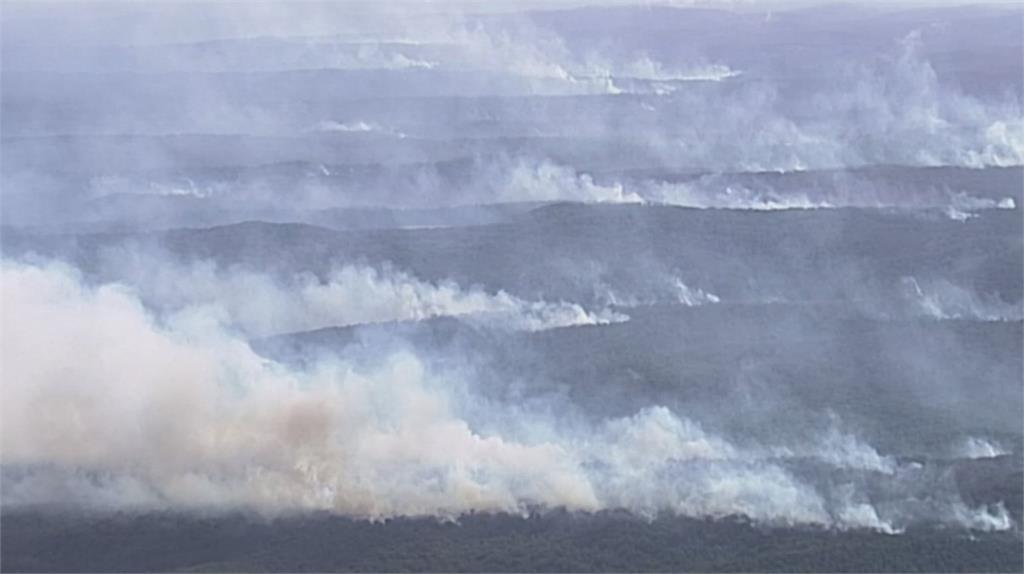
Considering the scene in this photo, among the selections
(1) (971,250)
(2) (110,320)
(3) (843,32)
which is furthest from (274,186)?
(3) (843,32)

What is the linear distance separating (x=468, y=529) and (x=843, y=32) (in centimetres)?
7361

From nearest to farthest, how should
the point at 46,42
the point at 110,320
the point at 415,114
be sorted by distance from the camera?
the point at 110,320 → the point at 415,114 → the point at 46,42

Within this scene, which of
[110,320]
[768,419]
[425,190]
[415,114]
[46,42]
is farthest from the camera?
[46,42]

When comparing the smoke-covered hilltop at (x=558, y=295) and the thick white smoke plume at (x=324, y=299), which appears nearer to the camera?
the smoke-covered hilltop at (x=558, y=295)

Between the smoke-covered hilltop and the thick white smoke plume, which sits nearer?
the smoke-covered hilltop

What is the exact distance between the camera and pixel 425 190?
219 ft

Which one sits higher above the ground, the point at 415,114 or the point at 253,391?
the point at 415,114

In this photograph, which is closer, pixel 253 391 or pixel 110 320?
pixel 253 391

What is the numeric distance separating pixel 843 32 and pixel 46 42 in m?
60.2

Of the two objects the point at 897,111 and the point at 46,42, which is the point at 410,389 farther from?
the point at 46,42

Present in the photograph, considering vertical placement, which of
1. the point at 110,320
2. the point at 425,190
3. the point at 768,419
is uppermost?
the point at 425,190

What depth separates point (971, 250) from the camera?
179 feet

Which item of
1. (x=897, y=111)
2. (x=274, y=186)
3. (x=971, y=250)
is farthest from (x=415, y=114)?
(x=971, y=250)

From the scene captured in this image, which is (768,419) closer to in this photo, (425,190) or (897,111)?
(425,190)
